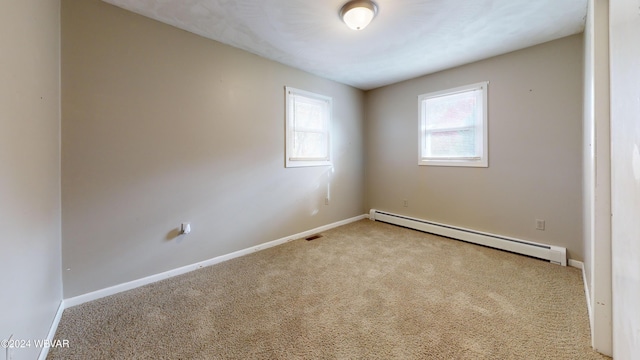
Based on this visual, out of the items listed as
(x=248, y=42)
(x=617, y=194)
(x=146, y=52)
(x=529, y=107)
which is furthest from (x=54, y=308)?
(x=529, y=107)

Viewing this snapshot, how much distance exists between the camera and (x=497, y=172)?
315cm

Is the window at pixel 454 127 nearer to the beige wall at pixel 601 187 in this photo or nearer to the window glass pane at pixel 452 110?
the window glass pane at pixel 452 110

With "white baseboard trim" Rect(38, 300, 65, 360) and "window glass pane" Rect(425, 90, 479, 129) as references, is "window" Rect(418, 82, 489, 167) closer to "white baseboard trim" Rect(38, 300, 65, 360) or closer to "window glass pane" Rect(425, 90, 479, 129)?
"window glass pane" Rect(425, 90, 479, 129)

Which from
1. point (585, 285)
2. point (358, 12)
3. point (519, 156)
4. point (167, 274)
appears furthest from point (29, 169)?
point (519, 156)

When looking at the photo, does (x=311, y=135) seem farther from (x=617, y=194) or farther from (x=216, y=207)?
(x=617, y=194)

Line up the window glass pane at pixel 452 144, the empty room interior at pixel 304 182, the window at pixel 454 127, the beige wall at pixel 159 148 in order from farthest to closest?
the window glass pane at pixel 452 144
the window at pixel 454 127
the beige wall at pixel 159 148
the empty room interior at pixel 304 182

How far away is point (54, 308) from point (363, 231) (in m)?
3.39

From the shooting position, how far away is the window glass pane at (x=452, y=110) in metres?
3.37

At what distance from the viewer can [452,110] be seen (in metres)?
3.56

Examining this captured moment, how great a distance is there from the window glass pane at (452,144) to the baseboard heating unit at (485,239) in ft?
3.56

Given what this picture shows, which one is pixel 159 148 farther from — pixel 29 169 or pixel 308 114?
pixel 308 114

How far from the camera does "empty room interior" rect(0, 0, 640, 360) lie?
1358 millimetres

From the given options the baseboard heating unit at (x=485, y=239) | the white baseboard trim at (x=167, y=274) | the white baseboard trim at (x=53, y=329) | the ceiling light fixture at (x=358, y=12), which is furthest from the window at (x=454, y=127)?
the white baseboard trim at (x=53, y=329)

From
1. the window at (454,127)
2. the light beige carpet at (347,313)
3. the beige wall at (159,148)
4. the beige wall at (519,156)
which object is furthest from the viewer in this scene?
the window at (454,127)
